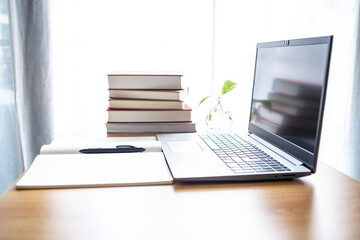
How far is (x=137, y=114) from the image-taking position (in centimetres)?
125

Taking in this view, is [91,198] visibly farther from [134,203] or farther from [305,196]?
[305,196]

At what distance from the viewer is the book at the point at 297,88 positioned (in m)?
0.77

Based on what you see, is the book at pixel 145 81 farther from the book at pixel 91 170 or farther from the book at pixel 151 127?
the book at pixel 91 170

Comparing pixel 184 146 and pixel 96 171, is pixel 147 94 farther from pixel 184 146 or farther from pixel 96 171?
pixel 96 171

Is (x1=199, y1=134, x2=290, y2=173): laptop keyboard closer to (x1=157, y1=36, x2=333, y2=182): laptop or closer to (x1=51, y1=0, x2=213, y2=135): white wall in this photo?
(x1=157, y1=36, x2=333, y2=182): laptop

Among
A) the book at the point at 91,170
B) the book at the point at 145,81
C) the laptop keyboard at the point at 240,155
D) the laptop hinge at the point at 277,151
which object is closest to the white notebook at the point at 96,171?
the book at the point at 91,170

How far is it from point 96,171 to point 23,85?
3.58 ft

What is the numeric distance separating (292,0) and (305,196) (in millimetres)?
1449

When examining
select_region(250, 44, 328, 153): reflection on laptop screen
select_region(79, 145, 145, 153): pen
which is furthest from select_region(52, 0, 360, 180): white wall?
select_region(79, 145, 145, 153): pen

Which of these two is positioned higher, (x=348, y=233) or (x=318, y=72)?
(x=318, y=72)

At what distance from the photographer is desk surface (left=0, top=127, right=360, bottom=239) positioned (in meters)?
0.55

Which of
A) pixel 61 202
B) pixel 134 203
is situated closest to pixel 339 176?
pixel 134 203

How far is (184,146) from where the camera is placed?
39.9 inches

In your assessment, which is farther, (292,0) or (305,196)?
(292,0)
